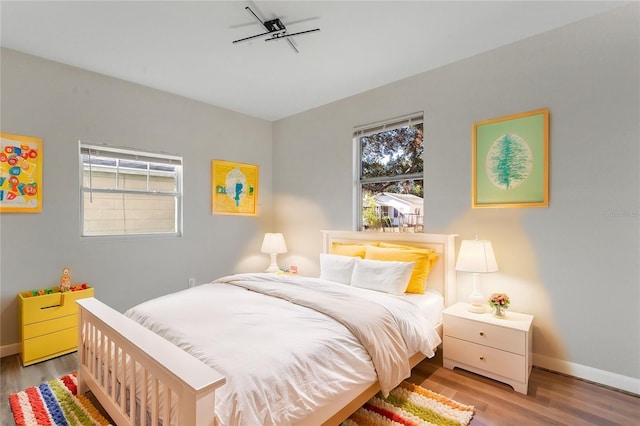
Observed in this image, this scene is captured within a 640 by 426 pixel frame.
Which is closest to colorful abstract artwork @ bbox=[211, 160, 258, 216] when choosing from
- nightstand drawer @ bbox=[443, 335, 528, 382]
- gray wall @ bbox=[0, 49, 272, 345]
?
gray wall @ bbox=[0, 49, 272, 345]

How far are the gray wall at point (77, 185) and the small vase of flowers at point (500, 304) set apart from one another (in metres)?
3.01

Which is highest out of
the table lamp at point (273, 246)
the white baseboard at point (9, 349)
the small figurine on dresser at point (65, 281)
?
the table lamp at point (273, 246)

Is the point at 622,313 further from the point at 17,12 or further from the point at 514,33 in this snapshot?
the point at 17,12

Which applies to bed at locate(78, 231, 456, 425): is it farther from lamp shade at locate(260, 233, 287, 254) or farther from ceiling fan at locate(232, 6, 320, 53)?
ceiling fan at locate(232, 6, 320, 53)

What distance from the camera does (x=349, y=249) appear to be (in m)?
3.28

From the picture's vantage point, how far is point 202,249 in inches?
152

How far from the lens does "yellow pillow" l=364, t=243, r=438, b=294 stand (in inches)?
106

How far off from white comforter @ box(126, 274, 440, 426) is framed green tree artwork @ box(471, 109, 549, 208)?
125cm

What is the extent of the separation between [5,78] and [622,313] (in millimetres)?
5108

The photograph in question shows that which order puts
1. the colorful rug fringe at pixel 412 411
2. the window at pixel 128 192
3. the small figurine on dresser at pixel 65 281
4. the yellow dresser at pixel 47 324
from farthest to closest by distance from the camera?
the window at pixel 128 192 → the small figurine on dresser at pixel 65 281 → the yellow dresser at pixel 47 324 → the colorful rug fringe at pixel 412 411

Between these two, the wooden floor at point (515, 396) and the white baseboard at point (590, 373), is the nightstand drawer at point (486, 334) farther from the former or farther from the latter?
the white baseboard at point (590, 373)

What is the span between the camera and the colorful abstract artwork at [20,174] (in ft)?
8.55

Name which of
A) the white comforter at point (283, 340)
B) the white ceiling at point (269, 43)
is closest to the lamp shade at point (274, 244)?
the white comforter at point (283, 340)

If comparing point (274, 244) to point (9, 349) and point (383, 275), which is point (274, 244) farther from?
point (9, 349)
